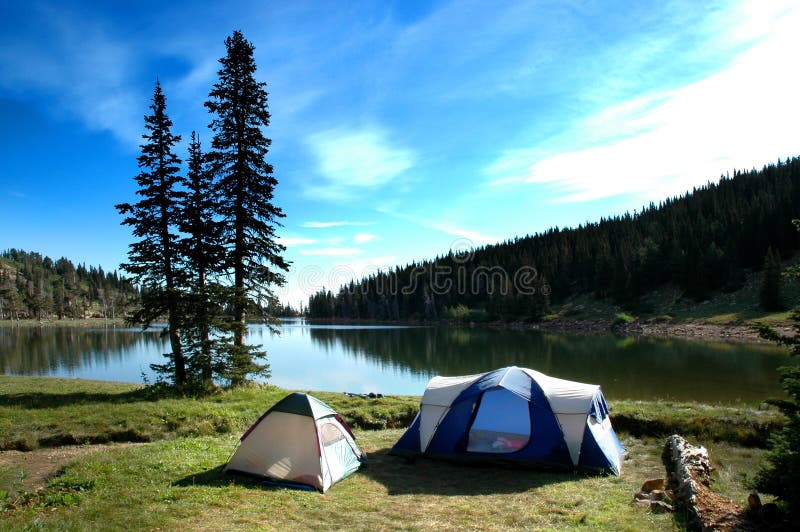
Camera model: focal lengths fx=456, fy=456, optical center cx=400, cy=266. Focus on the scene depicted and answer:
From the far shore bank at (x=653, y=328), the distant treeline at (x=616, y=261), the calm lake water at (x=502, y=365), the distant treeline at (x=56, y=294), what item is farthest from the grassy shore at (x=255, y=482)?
the distant treeline at (x=56, y=294)

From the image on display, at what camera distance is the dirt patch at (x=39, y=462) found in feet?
28.9

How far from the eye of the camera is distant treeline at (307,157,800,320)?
249 ft

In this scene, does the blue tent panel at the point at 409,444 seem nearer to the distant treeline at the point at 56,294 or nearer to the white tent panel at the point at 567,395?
the white tent panel at the point at 567,395

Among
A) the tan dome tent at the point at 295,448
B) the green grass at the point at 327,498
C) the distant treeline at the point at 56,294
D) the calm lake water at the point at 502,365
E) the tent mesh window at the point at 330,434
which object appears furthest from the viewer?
the distant treeline at the point at 56,294

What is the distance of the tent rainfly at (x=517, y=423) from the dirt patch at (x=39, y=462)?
7357 mm

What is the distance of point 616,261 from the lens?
294 ft

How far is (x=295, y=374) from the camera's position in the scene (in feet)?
111

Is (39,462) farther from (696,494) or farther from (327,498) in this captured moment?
(696,494)

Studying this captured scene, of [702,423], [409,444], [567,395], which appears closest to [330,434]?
[409,444]

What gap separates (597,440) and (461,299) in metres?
118

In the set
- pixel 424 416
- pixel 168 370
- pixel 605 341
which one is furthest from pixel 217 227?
pixel 605 341

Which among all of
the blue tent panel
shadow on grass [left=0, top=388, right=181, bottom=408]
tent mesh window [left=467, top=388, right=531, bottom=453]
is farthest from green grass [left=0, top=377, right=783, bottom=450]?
tent mesh window [left=467, top=388, right=531, bottom=453]

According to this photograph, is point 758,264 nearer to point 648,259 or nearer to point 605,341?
point 648,259

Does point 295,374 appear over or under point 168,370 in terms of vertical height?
under
